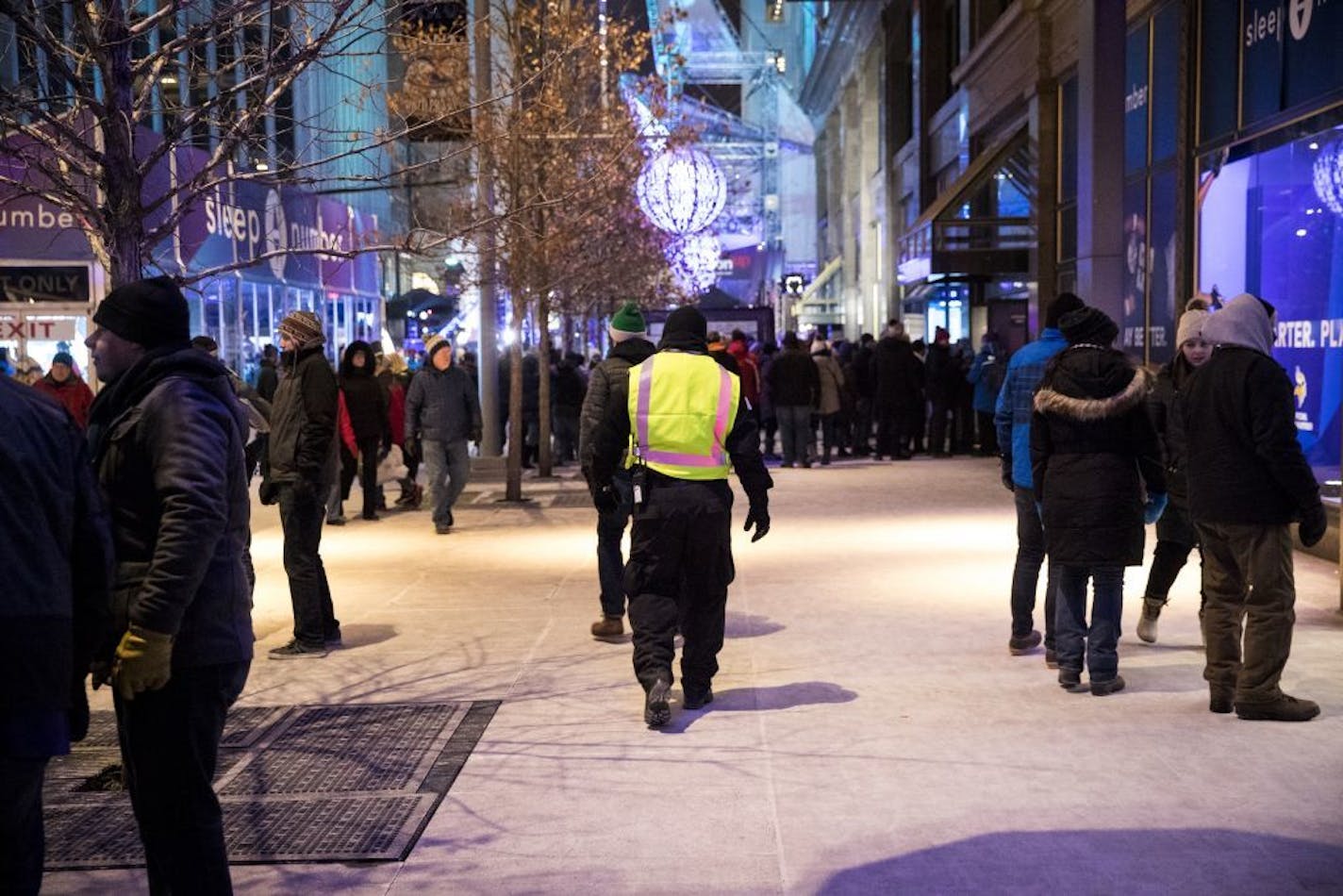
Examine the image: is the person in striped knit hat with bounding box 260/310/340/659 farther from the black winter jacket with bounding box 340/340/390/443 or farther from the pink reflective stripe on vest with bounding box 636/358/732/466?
the black winter jacket with bounding box 340/340/390/443

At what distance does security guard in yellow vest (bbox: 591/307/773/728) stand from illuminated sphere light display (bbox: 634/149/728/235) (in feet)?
40.2

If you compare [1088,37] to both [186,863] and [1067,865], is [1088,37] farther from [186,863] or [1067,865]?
[186,863]

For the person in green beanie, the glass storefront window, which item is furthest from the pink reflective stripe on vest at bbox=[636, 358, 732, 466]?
the glass storefront window

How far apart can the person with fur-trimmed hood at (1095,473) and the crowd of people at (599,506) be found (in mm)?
14

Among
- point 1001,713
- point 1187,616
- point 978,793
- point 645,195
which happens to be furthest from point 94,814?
point 645,195

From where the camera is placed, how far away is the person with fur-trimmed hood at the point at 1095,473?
782 centimetres

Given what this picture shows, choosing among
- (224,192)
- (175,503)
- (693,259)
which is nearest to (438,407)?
(224,192)

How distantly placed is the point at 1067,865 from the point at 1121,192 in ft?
52.0

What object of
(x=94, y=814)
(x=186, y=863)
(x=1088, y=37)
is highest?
(x=1088, y=37)

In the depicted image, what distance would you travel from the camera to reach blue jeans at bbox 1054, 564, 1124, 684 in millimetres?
7922

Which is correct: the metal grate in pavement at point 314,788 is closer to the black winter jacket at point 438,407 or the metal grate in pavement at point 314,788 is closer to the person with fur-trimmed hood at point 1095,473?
the person with fur-trimmed hood at point 1095,473

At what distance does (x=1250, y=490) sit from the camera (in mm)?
7262

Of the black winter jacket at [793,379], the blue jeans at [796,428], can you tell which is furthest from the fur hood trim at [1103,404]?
the blue jeans at [796,428]

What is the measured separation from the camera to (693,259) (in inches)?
2108
